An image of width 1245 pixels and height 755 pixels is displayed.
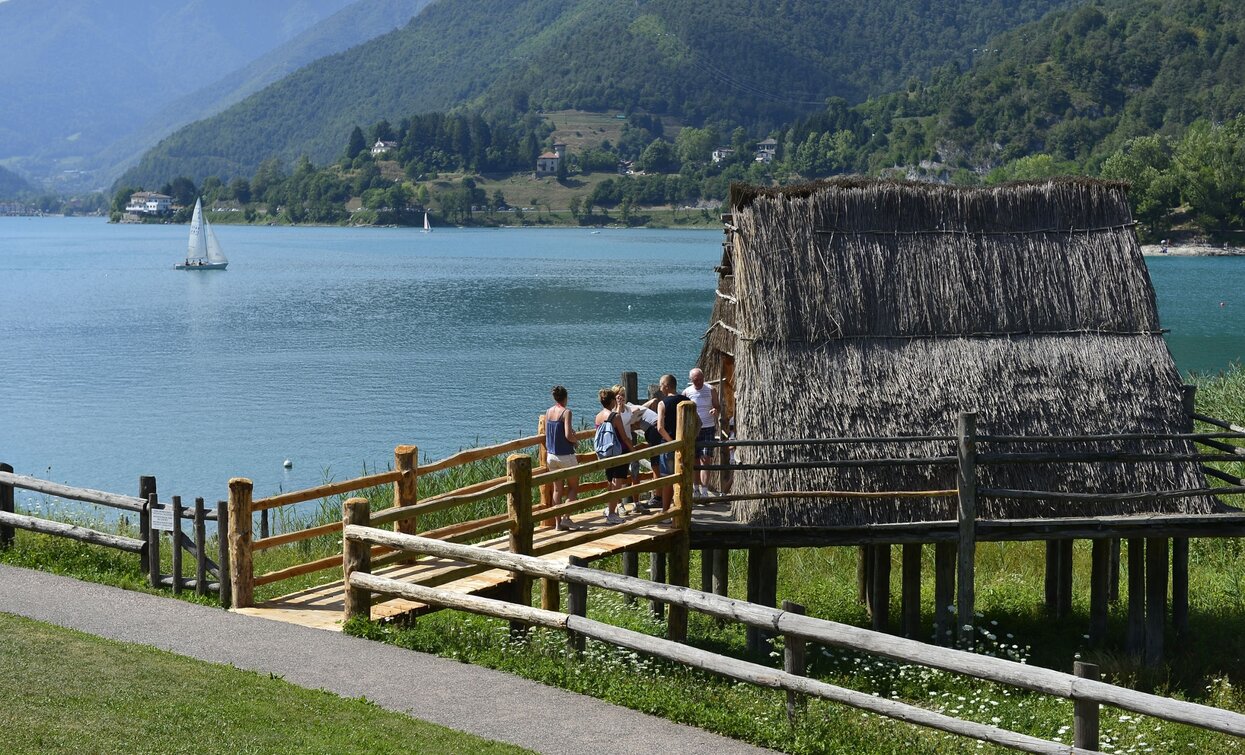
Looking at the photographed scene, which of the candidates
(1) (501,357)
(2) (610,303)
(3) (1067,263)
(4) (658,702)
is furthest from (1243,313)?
(4) (658,702)

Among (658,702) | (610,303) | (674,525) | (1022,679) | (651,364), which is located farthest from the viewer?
(610,303)

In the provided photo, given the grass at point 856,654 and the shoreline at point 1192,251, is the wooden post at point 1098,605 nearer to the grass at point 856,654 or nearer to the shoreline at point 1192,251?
the grass at point 856,654

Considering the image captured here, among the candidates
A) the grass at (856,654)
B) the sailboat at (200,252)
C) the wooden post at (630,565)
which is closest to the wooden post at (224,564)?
the grass at (856,654)

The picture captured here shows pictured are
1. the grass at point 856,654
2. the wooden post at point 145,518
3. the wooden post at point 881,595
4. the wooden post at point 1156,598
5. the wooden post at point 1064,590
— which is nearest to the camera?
the grass at point 856,654

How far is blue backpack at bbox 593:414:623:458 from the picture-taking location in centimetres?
1512

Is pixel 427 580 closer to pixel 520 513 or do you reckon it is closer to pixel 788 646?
pixel 520 513

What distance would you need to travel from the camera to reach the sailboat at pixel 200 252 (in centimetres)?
12275

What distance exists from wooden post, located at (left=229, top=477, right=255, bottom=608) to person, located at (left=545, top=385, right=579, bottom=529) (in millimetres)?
3250

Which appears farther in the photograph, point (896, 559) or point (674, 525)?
point (896, 559)

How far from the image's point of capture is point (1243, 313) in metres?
77.0

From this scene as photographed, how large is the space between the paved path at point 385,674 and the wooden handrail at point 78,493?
47.1 inches

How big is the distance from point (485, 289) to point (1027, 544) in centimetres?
7887

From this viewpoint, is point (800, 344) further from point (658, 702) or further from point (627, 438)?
point (658, 702)

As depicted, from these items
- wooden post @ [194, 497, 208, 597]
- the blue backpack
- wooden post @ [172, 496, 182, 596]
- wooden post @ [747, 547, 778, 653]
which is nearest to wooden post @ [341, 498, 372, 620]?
wooden post @ [194, 497, 208, 597]
